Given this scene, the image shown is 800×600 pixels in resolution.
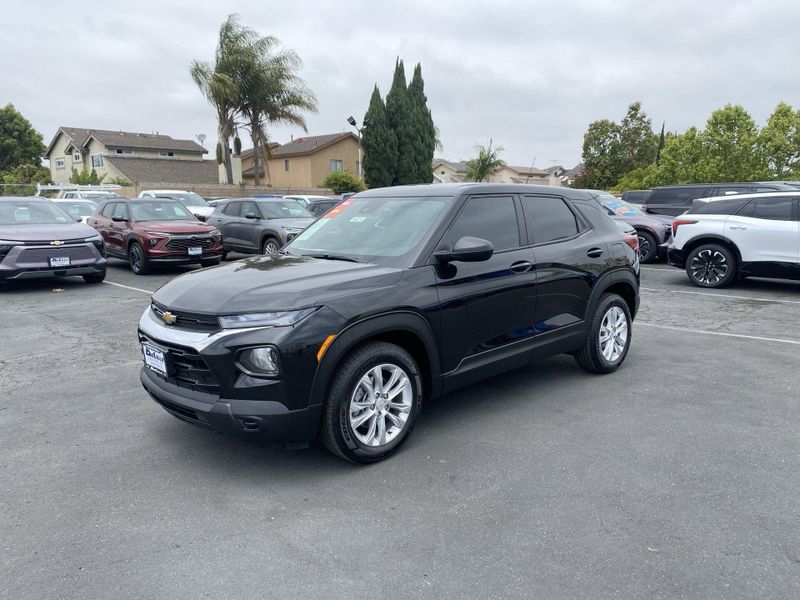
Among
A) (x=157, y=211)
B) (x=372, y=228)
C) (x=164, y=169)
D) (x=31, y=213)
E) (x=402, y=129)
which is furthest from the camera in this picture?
(x=164, y=169)

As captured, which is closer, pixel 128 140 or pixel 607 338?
pixel 607 338

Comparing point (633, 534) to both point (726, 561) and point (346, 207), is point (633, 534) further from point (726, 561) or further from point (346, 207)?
point (346, 207)

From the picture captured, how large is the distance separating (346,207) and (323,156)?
155ft

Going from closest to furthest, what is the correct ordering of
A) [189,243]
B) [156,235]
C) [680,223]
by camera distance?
[680,223], [156,235], [189,243]

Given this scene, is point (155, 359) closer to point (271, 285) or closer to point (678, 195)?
point (271, 285)

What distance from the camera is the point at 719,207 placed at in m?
10.8

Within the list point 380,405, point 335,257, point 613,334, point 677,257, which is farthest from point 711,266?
point 380,405

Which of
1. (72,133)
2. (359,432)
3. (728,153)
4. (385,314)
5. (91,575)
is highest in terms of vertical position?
(72,133)

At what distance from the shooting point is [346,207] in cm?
516

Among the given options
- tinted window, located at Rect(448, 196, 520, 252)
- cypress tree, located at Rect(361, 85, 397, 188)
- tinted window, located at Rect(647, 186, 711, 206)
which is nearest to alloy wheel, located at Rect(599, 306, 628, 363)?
tinted window, located at Rect(448, 196, 520, 252)

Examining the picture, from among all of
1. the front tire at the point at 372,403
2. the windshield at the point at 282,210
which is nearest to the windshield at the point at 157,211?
the windshield at the point at 282,210

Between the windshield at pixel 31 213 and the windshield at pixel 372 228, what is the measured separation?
322 inches

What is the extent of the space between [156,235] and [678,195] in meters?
13.0

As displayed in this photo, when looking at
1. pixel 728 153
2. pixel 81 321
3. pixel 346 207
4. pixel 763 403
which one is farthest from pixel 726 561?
pixel 728 153
